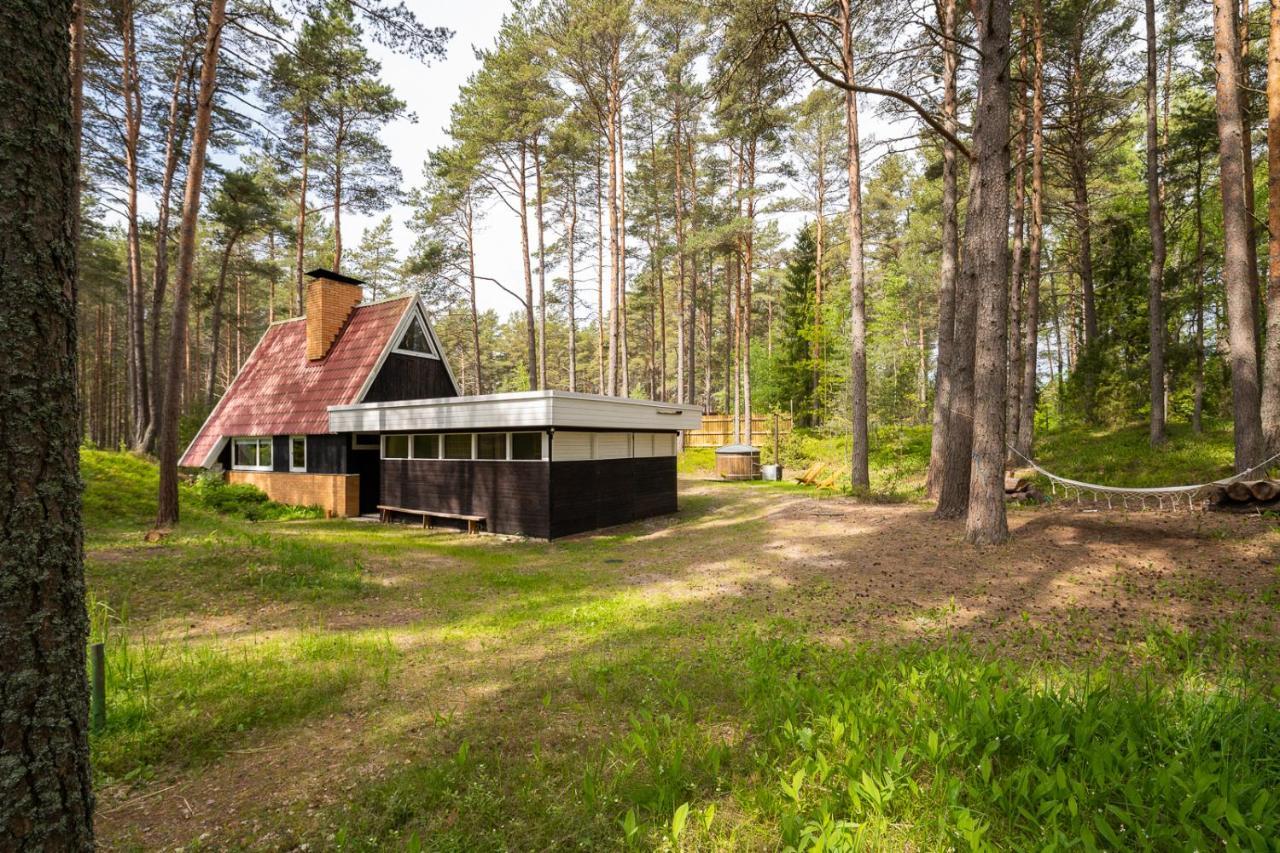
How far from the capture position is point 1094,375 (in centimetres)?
1903

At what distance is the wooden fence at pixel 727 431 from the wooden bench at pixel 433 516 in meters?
15.6

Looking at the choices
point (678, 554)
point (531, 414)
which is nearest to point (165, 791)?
→ point (678, 554)

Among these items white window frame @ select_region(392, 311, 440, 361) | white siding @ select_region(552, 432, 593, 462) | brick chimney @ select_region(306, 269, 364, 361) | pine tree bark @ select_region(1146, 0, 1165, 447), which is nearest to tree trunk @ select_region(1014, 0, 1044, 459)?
pine tree bark @ select_region(1146, 0, 1165, 447)

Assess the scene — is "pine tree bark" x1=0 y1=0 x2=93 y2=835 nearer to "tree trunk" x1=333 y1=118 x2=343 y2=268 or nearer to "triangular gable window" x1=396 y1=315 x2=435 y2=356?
"triangular gable window" x1=396 y1=315 x2=435 y2=356

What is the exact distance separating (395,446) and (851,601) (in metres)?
12.6

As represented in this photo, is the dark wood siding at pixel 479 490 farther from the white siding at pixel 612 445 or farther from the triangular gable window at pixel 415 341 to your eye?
the triangular gable window at pixel 415 341

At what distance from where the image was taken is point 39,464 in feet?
5.57

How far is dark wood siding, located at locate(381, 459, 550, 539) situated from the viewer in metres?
11.8

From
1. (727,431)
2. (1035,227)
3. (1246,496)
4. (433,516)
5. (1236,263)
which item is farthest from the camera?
(727,431)

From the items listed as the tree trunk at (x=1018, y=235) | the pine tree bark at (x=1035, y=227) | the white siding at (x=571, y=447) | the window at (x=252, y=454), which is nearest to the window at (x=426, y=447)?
the white siding at (x=571, y=447)

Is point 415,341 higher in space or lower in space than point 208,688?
higher

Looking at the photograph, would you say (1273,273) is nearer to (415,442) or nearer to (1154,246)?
(1154,246)

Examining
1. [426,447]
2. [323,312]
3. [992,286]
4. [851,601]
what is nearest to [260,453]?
[323,312]

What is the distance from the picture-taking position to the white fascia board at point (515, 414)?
11094 millimetres
